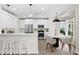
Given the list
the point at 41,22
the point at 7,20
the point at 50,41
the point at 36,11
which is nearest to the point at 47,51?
the point at 50,41

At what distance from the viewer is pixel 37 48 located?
8.95ft

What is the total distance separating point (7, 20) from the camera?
9.18ft

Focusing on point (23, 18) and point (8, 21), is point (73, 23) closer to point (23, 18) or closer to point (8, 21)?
point (23, 18)

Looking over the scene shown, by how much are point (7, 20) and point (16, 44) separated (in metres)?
0.63

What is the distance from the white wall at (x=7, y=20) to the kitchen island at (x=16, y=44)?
9.1 inches

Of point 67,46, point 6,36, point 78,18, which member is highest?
point 78,18

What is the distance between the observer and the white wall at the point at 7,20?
8.49 ft

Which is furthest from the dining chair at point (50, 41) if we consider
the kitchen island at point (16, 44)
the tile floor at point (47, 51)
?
the kitchen island at point (16, 44)

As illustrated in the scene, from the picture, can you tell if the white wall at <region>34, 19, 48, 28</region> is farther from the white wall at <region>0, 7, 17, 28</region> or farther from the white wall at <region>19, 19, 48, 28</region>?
the white wall at <region>0, 7, 17, 28</region>

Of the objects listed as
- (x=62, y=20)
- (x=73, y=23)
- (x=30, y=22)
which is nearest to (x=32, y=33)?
(x=30, y=22)

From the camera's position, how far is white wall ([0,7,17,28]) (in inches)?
102

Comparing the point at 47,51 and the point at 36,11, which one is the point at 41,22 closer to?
the point at 36,11
